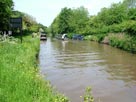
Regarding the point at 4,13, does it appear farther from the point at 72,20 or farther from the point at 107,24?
the point at 72,20

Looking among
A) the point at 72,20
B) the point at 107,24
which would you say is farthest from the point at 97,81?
the point at 72,20

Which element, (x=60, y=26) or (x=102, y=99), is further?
(x=60, y=26)

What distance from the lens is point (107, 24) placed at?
7019 cm

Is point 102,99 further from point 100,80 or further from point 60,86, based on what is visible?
point 100,80

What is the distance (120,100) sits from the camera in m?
12.0

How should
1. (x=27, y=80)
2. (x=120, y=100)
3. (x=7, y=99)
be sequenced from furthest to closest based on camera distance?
(x=120, y=100) → (x=27, y=80) → (x=7, y=99)

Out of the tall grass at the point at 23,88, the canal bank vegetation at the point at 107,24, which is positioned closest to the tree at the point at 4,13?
the canal bank vegetation at the point at 107,24

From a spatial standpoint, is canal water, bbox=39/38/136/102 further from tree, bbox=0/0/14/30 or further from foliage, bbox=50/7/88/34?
foliage, bbox=50/7/88/34

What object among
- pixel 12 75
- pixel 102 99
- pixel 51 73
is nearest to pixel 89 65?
pixel 51 73

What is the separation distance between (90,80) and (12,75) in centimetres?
697

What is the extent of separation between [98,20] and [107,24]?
7354mm

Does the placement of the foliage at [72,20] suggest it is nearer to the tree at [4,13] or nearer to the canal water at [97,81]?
the tree at [4,13]

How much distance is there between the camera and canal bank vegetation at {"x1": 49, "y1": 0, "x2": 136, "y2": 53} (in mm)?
36812

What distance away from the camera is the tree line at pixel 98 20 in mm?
57338
